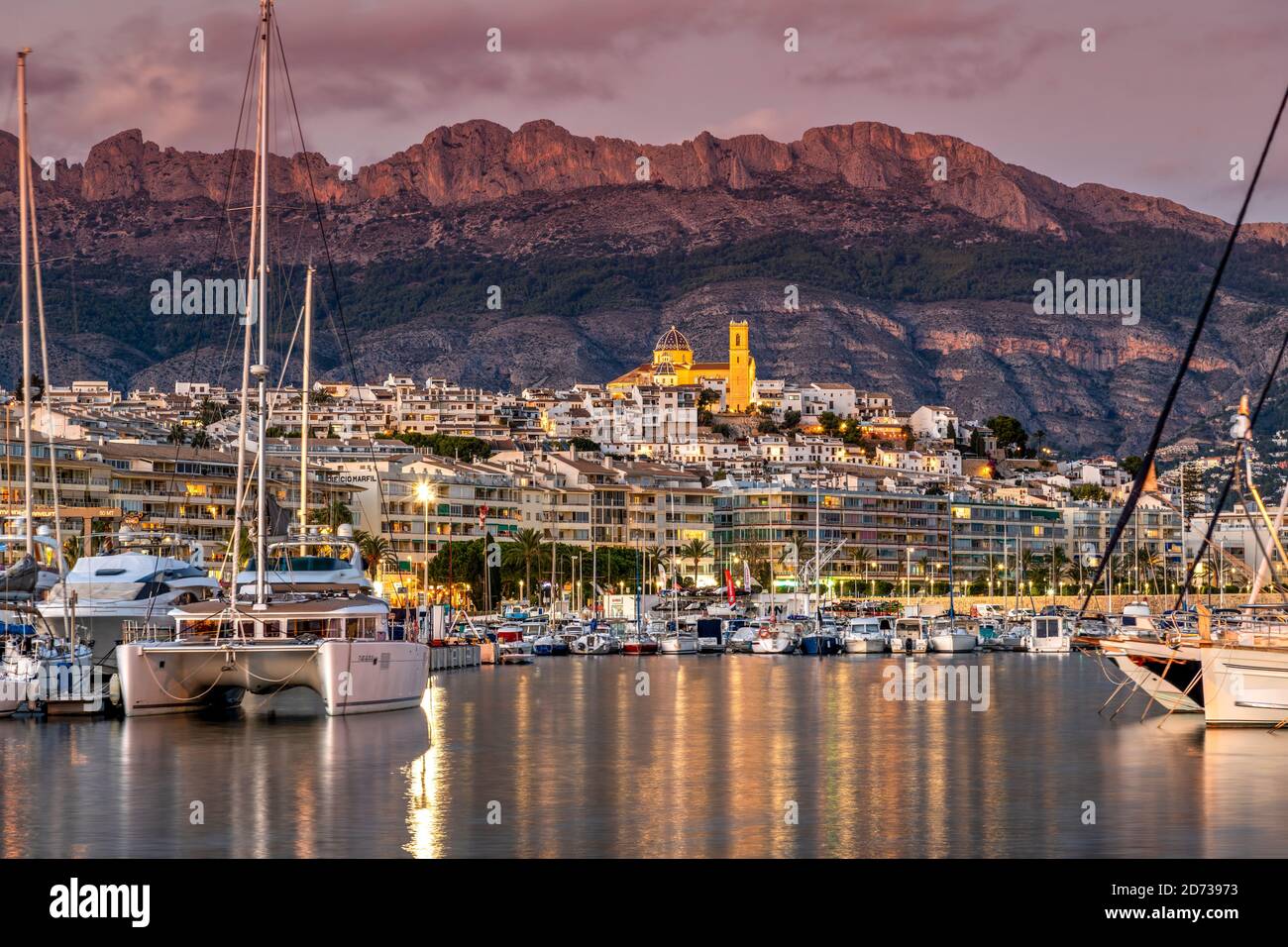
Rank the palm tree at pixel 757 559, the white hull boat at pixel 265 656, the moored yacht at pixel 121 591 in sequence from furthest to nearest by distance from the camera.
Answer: the palm tree at pixel 757 559
the moored yacht at pixel 121 591
the white hull boat at pixel 265 656

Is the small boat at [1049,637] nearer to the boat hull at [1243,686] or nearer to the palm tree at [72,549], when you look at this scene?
the palm tree at [72,549]

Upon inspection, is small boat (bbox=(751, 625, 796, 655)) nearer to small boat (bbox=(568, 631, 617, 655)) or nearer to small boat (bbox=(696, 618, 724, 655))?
small boat (bbox=(696, 618, 724, 655))

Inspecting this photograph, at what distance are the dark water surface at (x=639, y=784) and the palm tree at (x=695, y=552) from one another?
4717 inches

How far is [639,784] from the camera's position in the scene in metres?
34.2

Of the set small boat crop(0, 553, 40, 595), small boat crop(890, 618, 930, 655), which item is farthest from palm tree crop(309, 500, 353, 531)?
small boat crop(0, 553, 40, 595)

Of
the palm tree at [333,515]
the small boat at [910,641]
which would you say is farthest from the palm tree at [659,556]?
the small boat at [910,641]

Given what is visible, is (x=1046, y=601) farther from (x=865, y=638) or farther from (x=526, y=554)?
(x=865, y=638)

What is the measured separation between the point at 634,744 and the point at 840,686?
88.3 feet

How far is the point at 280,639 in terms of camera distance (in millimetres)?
41094

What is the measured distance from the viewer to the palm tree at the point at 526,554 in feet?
461

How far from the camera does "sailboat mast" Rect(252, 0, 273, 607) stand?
42.1m

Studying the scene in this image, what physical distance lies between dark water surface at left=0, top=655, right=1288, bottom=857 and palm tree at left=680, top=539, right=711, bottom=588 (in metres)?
120

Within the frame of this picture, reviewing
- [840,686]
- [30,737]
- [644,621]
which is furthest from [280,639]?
[644,621]
